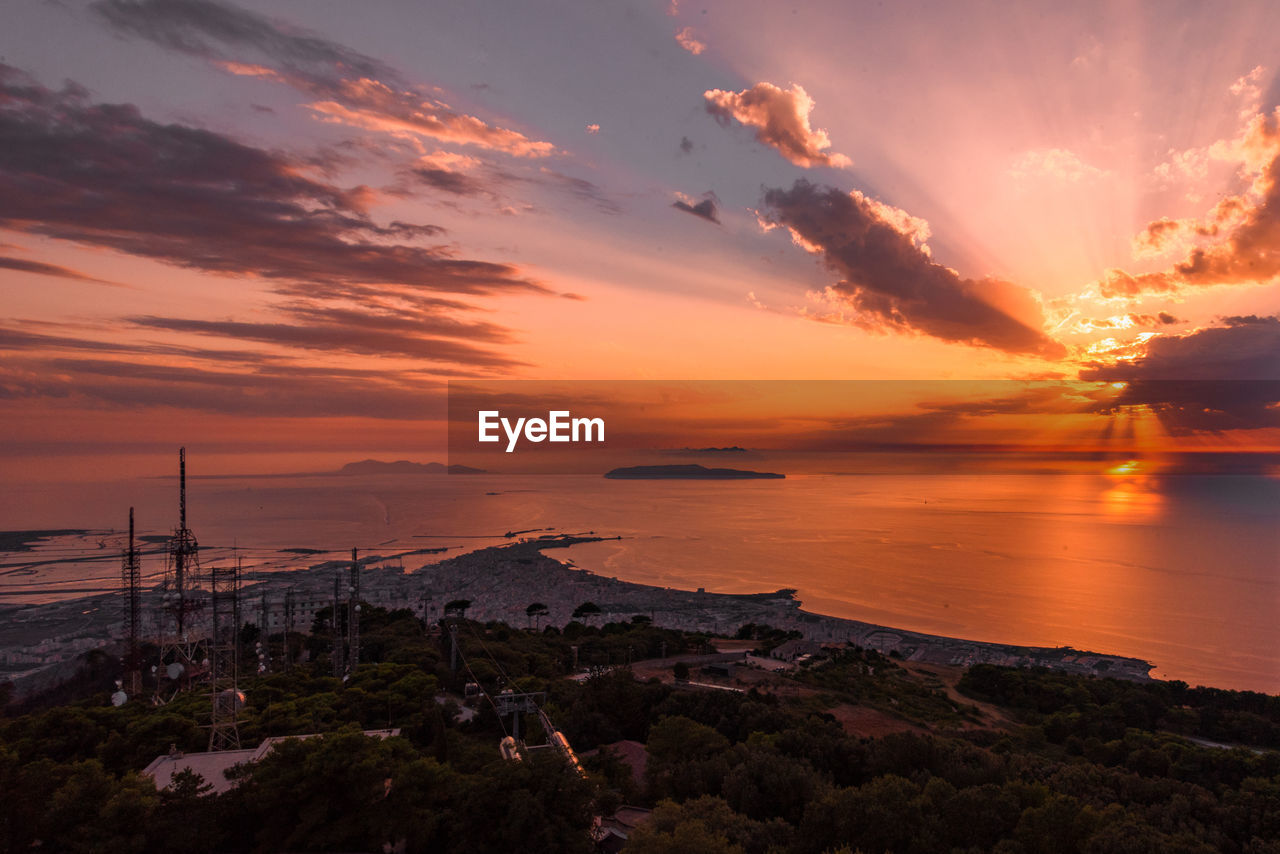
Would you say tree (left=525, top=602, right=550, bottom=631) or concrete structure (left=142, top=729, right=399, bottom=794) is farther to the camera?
tree (left=525, top=602, right=550, bottom=631)

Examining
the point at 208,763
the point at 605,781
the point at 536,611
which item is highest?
the point at 208,763

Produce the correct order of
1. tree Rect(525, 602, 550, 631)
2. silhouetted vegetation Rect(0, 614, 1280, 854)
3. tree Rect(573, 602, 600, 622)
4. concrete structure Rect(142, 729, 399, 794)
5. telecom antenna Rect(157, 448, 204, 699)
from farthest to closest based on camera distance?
tree Rect(573, 602, 600, 622) → tree Rect(525, 602, 550, 631) → telecom antenna Rect(157, 448, 204, 699) → concrete structure Rect(142, 729, 399, 794) → silhouetted vegetation Rect(0, 614, 1280, 854)

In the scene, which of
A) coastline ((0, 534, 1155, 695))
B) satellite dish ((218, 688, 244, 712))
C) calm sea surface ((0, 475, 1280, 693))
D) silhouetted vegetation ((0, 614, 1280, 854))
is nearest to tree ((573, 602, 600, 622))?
coastline ((0, 534, 1155, 695))

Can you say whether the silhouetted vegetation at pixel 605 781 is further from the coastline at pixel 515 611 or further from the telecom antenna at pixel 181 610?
the coastline at pixel 515 611

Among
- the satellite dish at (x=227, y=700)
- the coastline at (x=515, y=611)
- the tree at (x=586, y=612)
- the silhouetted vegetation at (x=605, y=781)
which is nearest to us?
the silhouetted vegetation at (x=605, y=781)

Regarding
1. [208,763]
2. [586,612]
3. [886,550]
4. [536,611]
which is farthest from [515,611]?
[886,550]

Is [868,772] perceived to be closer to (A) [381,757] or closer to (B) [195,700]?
(A) [381,757]

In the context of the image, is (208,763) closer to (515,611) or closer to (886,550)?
(515,611)

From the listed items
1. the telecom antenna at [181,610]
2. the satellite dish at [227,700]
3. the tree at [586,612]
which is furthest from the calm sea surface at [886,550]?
the satellite dish at [227,700]

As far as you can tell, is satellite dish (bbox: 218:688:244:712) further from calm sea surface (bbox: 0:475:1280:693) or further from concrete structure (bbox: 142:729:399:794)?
calm sea surface (bbox: 0:475:1280:693)
